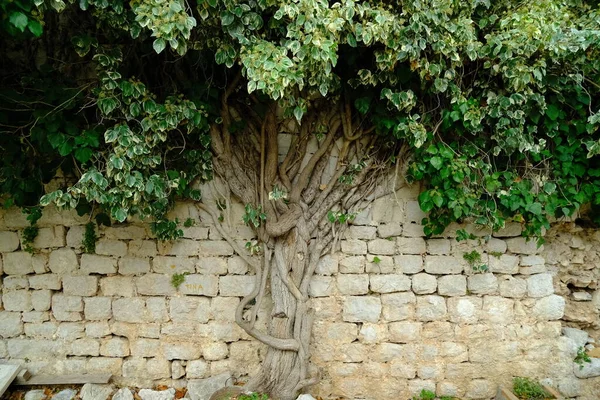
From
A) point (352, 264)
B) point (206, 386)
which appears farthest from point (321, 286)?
point (206, 386)

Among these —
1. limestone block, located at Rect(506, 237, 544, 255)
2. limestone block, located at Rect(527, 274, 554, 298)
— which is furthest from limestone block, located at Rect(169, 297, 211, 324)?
limestone block, located at Rect(527, 274, 554, 298)

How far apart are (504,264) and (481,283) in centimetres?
27

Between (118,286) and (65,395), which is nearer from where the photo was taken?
(65,395)

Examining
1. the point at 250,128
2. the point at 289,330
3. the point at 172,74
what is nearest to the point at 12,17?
the point at 172,74

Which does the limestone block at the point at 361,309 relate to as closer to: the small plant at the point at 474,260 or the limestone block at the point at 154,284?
the small plant at the point at 474,260

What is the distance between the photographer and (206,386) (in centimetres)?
374

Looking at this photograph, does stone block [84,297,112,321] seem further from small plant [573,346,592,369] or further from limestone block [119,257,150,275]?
small plant [573,346,592,369]

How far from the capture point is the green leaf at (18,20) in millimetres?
2250

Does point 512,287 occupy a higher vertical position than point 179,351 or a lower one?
higher

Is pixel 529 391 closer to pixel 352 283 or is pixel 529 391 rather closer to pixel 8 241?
pixel 352 283

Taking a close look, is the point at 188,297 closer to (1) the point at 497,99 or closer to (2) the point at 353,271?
(2) the point at 353,271

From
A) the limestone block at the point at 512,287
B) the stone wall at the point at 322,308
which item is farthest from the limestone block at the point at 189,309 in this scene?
the limestone block at the point at 512,287

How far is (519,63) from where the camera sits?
3.13m

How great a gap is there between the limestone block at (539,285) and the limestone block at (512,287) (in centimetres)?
5
